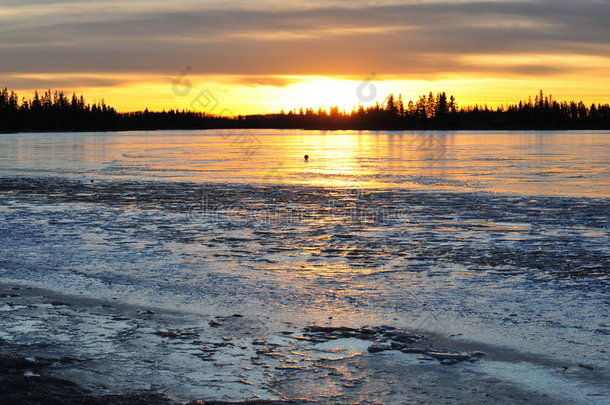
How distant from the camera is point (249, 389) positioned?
566 centimetres

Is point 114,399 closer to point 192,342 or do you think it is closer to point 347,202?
point 192,342

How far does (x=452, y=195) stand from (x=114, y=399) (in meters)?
17.6

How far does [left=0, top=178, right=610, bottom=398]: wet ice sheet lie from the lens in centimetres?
764

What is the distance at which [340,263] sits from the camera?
11156mm

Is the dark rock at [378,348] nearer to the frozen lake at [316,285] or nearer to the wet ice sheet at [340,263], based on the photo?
the frozen lake at [316,285]

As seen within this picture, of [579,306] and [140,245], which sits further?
[140,245]

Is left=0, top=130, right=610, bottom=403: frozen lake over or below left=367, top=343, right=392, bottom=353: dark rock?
over

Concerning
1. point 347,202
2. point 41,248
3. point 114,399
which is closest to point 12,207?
point 41,248

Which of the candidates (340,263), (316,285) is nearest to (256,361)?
(316,285)

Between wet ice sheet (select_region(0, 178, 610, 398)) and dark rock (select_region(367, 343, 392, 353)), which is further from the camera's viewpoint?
wet ice sheet (select_region(0, 178, 610, 398))

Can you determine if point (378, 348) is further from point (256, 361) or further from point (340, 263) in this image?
point (340, 263)

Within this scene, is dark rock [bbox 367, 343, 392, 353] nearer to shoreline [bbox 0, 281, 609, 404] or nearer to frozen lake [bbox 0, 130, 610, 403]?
shoreline [bbox 0, 281, 609, 404]

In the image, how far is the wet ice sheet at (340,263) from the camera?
7.64m

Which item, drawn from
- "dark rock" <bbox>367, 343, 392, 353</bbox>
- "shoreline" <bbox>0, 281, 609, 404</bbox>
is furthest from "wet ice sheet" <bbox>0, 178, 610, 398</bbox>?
"dark rock" <bbox>367, 343, 392, 353</bbox>
